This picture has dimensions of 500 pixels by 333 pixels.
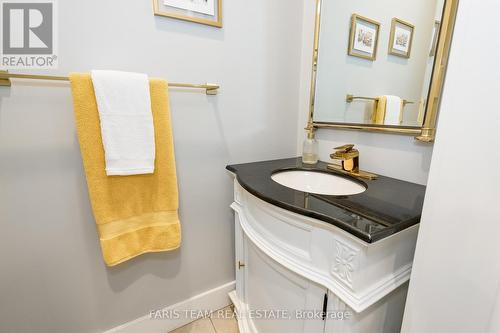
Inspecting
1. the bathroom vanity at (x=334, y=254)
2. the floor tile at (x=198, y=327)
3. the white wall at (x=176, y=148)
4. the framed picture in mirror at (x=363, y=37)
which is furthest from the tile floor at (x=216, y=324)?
the framed picture in mirror at (x=363, y=37)

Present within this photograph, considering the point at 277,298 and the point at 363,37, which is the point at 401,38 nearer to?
the point at 363,37

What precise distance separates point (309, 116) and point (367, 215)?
2.42 feet

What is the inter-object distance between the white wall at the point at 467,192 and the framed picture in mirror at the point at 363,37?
596mm

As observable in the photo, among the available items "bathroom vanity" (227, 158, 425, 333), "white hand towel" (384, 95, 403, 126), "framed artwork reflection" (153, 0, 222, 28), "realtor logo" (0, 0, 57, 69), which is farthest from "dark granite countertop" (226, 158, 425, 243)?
"realtor logo" (0, 0, 57, 69)

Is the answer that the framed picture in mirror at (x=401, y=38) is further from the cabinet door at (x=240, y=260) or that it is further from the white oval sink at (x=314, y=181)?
the cabinet door at (x=240, y=260)

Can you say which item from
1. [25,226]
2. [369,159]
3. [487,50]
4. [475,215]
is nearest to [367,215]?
[475,215]

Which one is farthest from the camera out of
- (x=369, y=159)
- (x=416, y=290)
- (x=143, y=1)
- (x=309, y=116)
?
(x=309, y=116)

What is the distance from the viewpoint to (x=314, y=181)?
987 millimetres

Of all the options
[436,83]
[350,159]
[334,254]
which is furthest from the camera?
[350,159]

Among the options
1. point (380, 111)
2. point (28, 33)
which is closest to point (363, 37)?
point (380, 111)

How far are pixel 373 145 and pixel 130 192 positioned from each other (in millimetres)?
1035

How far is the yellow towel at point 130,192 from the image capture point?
71cm

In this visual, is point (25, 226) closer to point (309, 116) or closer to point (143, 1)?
point (143, 1)

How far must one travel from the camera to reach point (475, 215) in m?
0.37
